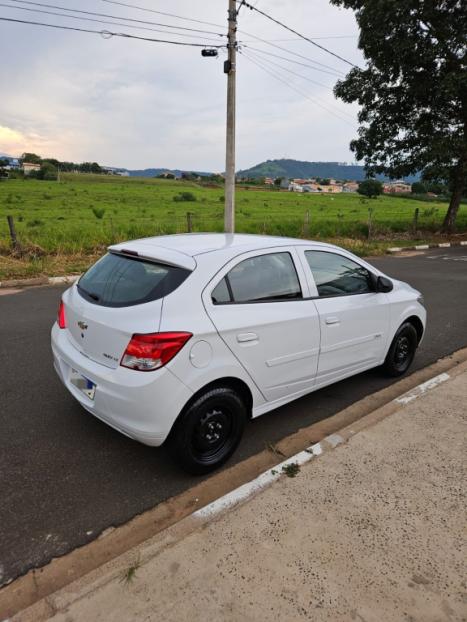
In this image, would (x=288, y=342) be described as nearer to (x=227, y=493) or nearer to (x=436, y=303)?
(x=227, y=493)

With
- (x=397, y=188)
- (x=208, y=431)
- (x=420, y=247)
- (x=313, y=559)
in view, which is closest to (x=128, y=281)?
(x=208, y=431)

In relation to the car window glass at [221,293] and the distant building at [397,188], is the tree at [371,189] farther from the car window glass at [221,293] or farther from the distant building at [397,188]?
the car window glass at [221,293]

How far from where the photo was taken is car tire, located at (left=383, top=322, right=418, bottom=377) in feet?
14.0

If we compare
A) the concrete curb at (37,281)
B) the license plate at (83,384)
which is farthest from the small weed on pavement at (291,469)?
the concrete curb at (37,281)

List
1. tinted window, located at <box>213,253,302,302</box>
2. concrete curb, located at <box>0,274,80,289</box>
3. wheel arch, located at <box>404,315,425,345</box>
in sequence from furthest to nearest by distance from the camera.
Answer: concrete curb, located at <box>0,274,80,289</box>, wheel arch, located at <box>404,315,425,345</box>, tinted window, located at <box>213,253,302,302</box>

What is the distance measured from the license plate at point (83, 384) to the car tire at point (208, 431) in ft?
1.97

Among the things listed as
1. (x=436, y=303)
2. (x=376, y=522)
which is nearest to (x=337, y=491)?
(x=376, y=522)

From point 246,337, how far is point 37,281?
7242 millimetres

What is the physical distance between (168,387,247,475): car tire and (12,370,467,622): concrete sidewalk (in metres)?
0.44

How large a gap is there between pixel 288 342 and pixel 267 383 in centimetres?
34

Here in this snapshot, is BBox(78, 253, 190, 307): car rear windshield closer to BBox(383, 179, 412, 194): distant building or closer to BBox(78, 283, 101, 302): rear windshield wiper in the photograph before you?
BBox(78, 283, 101, 302): rear windshield wiper

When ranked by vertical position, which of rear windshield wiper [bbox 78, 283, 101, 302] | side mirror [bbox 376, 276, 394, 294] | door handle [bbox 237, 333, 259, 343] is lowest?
door handle [bbox 237, 333, 259, 343]

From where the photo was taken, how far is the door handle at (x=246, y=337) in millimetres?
2781

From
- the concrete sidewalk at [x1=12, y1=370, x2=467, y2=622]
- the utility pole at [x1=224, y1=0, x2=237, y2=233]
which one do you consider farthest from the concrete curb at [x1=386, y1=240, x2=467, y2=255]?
the concrete sidewalk at [x1=12, y1=370, x2=467, y2=622]
